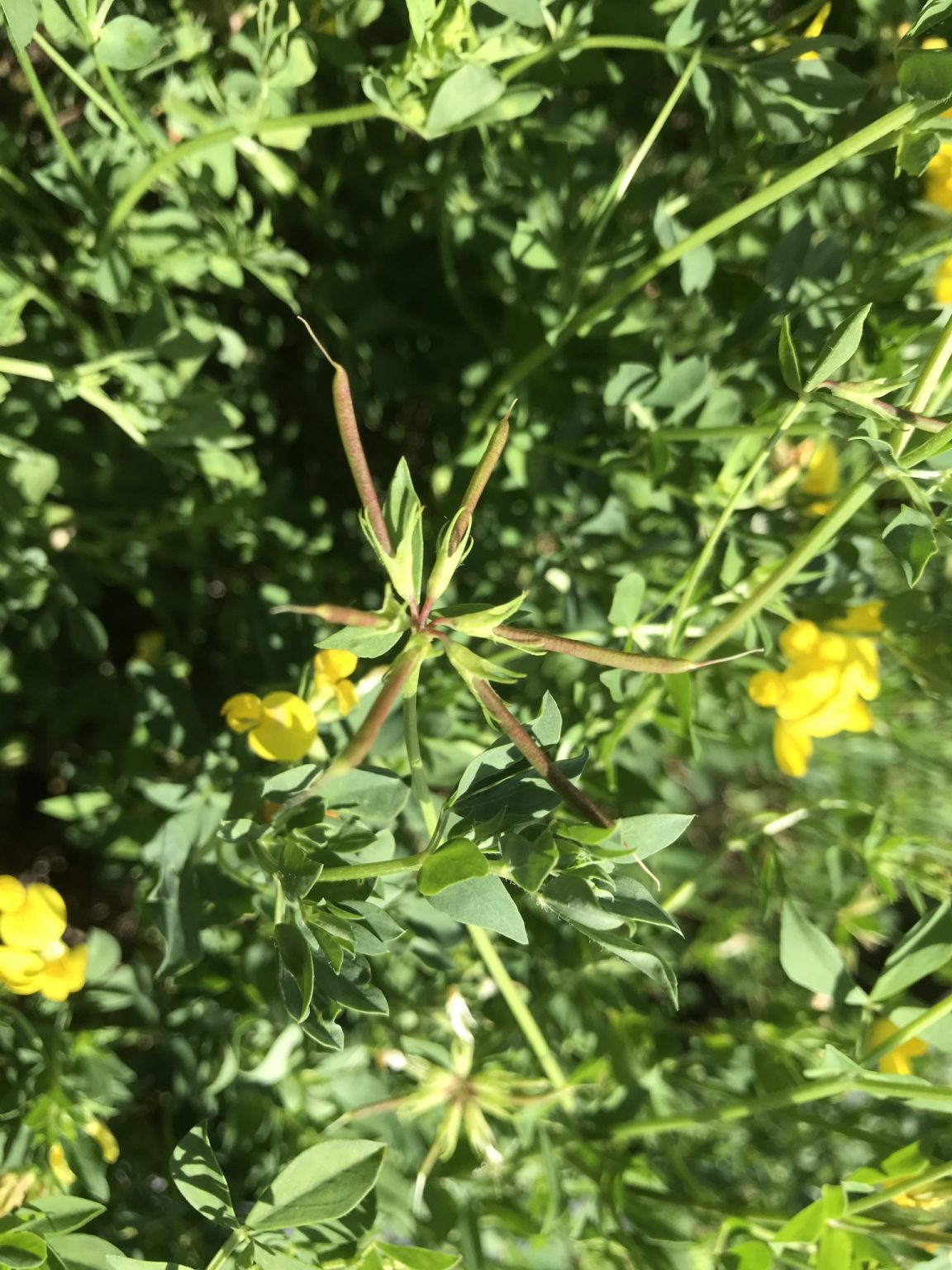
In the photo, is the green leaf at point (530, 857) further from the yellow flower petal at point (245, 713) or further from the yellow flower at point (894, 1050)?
the yellow flower at point (894, 1050)

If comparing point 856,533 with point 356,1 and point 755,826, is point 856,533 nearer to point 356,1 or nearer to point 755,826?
point 755,826

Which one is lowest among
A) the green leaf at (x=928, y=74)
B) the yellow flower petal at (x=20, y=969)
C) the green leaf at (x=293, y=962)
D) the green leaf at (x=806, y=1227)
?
the green leaf at (x=806, y=1227)

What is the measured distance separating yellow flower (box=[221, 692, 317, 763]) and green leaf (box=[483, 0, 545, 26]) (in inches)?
24.3

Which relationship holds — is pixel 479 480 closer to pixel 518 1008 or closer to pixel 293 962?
pixel 293 962

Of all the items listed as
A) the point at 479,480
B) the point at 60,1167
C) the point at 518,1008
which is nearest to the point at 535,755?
the point at 479,480

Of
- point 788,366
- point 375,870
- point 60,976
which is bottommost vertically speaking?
point 60,976

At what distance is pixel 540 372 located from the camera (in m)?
1.24

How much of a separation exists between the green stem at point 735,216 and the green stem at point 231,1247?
32.5 inches

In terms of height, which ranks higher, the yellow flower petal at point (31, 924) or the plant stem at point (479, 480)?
the plant stem at point (479, 480)

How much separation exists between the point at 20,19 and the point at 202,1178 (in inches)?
37.5

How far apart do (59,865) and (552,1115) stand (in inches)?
39.2

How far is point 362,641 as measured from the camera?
27.6 inches

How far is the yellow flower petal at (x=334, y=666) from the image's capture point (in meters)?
0.89

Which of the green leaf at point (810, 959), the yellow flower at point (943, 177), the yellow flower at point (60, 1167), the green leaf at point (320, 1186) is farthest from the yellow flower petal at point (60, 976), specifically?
the yellow flower at point (943, 177)
